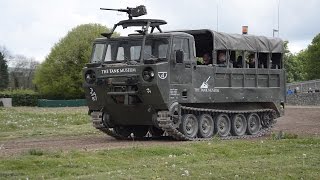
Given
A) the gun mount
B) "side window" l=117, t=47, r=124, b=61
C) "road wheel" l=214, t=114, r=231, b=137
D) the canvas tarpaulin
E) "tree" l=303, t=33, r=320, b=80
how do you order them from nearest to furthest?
the gun mount < "side window" l=117, t=47, r=124, b=61 < the canvas tarpaulin < "road wheel" l=214, t=114, r=231, b=137 < "tree" l=303, t=33, r=320, b=80

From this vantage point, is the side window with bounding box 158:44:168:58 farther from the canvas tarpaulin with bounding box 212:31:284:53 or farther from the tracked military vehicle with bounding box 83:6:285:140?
the canvas tarpaulin with bounding box 212:31:284:53

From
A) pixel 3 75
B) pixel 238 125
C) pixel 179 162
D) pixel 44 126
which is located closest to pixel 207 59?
pixel 238 125

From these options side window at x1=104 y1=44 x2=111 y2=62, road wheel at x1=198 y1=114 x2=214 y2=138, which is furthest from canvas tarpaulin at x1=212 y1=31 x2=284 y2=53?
side window at x1=104 y1=44 x2=111 y2=62

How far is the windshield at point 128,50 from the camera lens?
21.5 m

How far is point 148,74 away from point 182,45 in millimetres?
1807

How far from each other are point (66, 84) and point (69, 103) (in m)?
8.08

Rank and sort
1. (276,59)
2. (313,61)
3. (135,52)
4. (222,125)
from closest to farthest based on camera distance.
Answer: (135,52) < (222,125) < (276,59) < (313,61)

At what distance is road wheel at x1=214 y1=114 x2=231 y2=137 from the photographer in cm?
2402

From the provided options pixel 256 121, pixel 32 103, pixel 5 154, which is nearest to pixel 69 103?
pixel 32 103

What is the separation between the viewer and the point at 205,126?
77.3ft

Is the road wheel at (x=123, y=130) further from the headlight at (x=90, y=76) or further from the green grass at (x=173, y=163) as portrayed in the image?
the green grass at (x=173, y=163)

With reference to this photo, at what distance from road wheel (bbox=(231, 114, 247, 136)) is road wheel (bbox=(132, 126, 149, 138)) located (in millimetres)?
3282

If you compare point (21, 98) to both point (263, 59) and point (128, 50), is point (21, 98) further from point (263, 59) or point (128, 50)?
point (128, 50)

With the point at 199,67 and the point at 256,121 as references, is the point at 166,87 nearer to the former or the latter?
the point at 199,67
